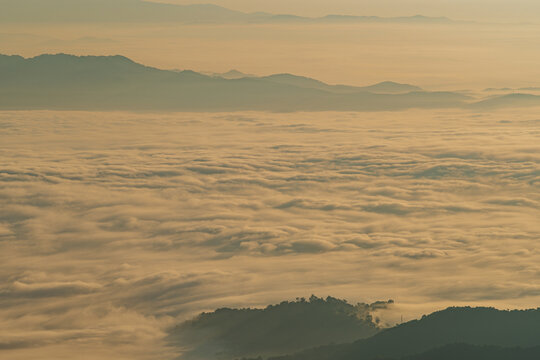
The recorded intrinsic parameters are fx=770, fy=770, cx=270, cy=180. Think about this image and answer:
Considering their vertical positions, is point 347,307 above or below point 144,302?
above

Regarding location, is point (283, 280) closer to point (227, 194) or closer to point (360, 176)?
point (227, 194)

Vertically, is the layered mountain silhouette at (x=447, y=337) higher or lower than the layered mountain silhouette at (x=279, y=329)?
higher

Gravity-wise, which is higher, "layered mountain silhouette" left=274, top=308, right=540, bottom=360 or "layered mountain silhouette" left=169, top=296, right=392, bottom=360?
"layered mountain silhouette" left=274, top=308, right=540, bottom=360

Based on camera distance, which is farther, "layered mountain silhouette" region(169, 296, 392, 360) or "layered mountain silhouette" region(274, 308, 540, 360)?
"layered mountain silhouette" region(169, 296, 392, 360)

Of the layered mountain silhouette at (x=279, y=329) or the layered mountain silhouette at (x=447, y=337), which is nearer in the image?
the layered mountain silhouette at (x=447, y=337)

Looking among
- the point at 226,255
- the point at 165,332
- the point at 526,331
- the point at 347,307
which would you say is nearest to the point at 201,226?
the point at 226,255
